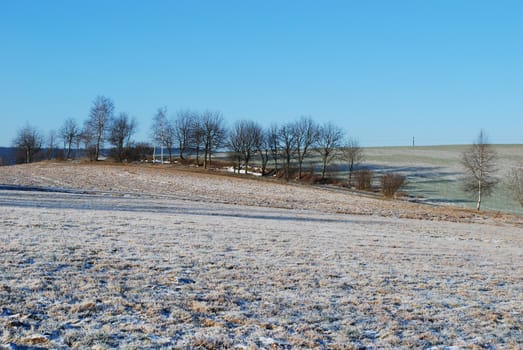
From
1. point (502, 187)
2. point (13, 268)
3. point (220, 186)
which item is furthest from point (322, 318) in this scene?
point (502, 187)

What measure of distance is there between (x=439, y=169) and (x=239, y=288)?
8568 centimetres

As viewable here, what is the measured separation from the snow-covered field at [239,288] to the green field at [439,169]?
44462mm

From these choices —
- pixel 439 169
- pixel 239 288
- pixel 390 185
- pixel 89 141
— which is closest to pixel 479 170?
pixel 390 185

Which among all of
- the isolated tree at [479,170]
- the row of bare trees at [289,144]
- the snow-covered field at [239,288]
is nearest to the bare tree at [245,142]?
the row of bare trees at [289,144]

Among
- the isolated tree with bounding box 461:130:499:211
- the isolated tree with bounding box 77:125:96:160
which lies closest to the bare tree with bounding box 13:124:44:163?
the isolated tree with bounding box 77:125:96:160

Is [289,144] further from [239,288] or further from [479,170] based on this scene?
[239,288]

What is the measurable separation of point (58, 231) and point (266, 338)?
9.96 m

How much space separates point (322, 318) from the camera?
812 cm

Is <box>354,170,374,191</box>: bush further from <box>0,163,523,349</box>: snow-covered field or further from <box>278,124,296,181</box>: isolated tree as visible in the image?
<box>0,163,523,349</box>: snow-covered field

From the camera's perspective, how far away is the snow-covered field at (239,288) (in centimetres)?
714

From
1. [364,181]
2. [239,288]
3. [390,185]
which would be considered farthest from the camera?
[364,181]

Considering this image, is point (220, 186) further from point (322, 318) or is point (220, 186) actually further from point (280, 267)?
point (322, 318)

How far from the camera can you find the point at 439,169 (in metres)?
88.7

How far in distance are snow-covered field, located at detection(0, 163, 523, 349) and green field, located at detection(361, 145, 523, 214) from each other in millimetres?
44462
